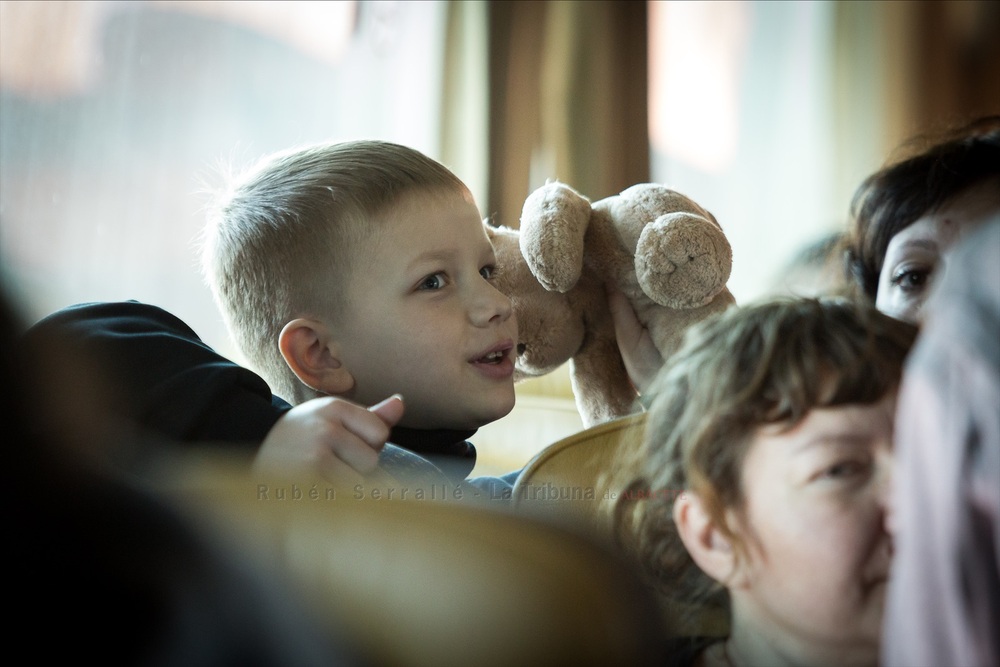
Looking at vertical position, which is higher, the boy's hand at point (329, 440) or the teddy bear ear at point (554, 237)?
the teddy bear ear at point (554, 237)

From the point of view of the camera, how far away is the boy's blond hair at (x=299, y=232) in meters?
0.93

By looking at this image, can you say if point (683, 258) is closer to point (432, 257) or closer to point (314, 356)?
point (432, 257)

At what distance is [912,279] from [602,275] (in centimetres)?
31

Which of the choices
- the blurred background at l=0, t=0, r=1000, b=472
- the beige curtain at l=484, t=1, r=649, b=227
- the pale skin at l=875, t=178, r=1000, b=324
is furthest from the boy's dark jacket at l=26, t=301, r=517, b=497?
the beige curtain at l=484, t=1, r=649, b=227

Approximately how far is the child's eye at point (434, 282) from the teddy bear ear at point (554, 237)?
0.31 ft

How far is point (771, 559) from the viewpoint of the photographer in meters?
0.52

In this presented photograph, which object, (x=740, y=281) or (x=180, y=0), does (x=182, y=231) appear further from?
(x=740, y=281)

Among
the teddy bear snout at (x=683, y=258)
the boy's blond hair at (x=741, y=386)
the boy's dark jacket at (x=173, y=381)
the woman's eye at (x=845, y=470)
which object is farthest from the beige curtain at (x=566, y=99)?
the woman's eye at (x=845, y=470)

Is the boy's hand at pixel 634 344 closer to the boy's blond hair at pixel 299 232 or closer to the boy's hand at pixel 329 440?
the boy's blond hair at pixel 299 232

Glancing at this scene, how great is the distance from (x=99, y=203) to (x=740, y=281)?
4.10 ft

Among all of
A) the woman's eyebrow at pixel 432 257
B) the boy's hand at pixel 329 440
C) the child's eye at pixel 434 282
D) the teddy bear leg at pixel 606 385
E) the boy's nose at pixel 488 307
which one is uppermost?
the woman's eyebrow at pixel 432 257

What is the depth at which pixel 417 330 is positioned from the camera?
916 millimetres

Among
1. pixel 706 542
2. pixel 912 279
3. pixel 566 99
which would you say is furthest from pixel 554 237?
pixel 566 99

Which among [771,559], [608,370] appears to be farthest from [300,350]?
[771,559]
